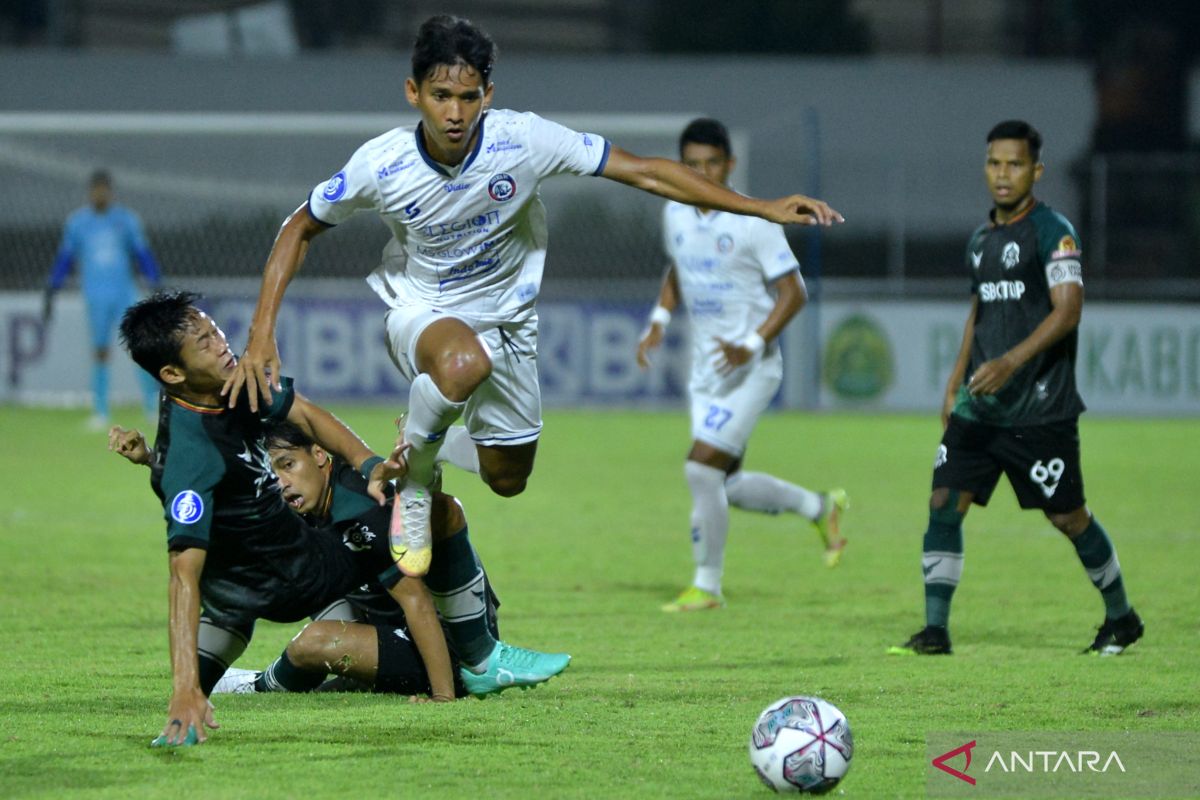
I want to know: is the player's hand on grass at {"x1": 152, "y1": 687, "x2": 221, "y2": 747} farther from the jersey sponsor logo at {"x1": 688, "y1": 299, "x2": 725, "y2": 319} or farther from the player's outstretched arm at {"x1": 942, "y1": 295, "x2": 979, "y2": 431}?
the jersey sponsor logo at {"x1": 688, "y1": 299, "x2": 725, "y2": 319}

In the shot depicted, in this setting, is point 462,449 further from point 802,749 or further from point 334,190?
point 802,749

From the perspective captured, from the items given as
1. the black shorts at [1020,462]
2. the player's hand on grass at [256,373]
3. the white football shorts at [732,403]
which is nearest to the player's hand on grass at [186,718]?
the player's hand on grass at [256,373]

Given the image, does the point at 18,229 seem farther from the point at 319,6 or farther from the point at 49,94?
the point at 319,6

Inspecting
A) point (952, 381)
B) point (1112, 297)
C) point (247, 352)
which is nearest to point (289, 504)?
point (247, 352)

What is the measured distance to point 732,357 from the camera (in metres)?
7.83

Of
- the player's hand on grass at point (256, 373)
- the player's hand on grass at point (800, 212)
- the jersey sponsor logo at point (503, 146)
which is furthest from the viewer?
the jersey sponsor logo at point (503, 146)

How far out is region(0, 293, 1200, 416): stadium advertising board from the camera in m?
19.4

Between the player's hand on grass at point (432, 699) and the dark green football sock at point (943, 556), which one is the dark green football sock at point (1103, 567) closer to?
the dark green football sock at point (943, 556)

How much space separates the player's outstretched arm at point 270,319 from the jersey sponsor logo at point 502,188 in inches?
21.9

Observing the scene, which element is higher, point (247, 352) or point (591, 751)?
point (247, 352)

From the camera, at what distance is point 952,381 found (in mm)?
6566

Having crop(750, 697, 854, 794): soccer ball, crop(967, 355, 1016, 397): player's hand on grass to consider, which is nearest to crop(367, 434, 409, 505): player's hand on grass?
crop(750, 697, 854, 794): soccer ball

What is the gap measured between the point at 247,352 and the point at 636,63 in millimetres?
22827

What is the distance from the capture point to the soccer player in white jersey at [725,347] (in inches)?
304
